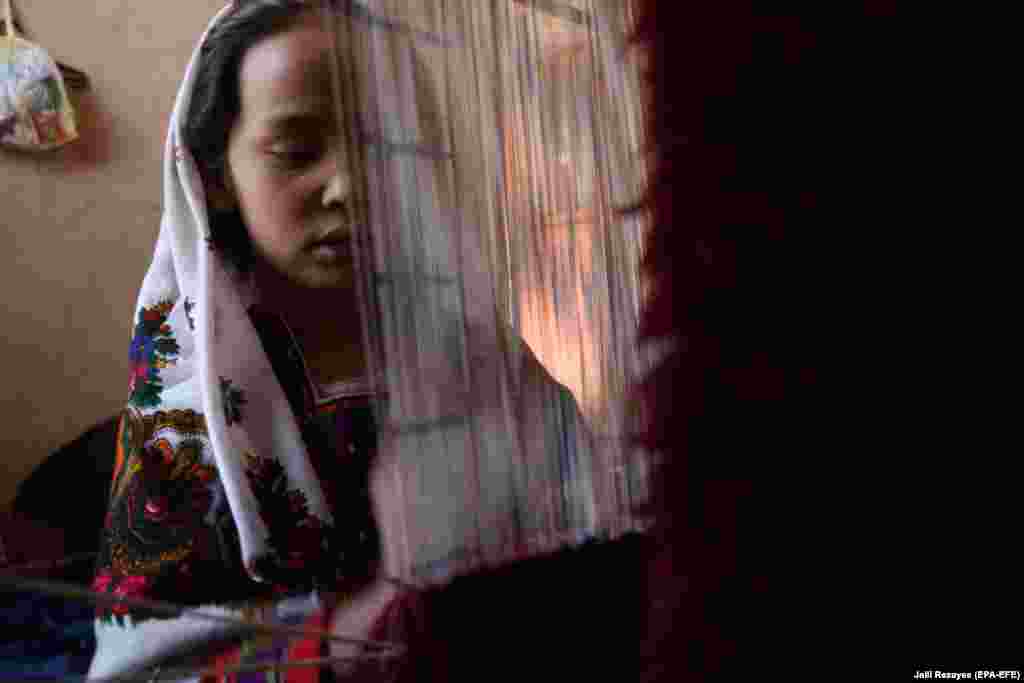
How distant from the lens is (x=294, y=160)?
634 mm

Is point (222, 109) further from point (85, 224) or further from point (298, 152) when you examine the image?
point (85, 224)

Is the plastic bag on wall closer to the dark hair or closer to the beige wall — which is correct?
the beige wall

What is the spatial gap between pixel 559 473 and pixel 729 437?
4.2 inches

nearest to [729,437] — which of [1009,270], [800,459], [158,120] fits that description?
[800,459]

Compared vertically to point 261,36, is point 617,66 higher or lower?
lower

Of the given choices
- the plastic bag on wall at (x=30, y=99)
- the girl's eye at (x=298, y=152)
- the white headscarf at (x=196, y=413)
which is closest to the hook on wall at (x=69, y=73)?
the plastic bag on wall at (x=30, y=99)

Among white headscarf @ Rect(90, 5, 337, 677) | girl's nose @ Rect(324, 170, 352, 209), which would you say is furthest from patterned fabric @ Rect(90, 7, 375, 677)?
girl's nose @ Rect(324, 170, 352, 209)

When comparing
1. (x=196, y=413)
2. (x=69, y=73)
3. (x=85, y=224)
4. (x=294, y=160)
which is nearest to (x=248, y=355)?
(x=196, y=413)

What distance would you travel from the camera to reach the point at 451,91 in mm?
373

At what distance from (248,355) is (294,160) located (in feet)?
0.58

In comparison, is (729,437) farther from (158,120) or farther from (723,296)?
(158,120)

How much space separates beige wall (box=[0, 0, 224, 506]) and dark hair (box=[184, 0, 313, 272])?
1034mm

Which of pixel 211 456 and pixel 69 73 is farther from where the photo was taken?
pixel 69 73

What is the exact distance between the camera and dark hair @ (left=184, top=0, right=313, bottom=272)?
2.15 feet
